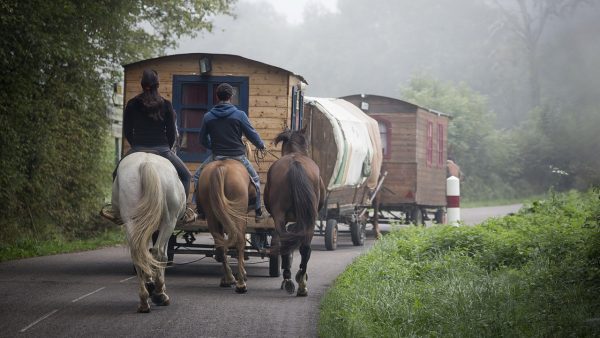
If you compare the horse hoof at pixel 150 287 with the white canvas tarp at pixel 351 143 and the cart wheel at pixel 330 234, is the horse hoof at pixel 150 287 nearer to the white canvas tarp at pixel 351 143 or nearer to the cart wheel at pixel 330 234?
the white canvas tarp at pixel 351 143

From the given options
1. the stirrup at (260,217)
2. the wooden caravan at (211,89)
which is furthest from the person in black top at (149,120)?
the wooden caravan at (211,89)

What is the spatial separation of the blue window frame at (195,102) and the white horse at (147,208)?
161 inches

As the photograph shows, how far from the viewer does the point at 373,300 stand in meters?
10.2

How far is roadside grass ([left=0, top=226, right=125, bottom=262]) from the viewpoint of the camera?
1742cm

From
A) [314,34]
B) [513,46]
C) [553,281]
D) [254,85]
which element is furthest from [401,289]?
[314,34]

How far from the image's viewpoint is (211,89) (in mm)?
15258

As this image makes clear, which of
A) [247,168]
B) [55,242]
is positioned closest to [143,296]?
[247,168]

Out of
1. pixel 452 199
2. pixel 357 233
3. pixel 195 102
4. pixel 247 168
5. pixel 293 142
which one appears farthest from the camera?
pixel 452 199

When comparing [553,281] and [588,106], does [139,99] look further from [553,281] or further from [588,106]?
[588,106]

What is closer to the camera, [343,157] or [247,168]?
[247,168]

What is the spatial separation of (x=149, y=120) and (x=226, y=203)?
1.51 meters

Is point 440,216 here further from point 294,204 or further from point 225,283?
point 294,204

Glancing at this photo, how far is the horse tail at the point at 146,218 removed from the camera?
1056 cm

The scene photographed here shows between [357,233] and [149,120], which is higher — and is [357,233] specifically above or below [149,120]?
below
